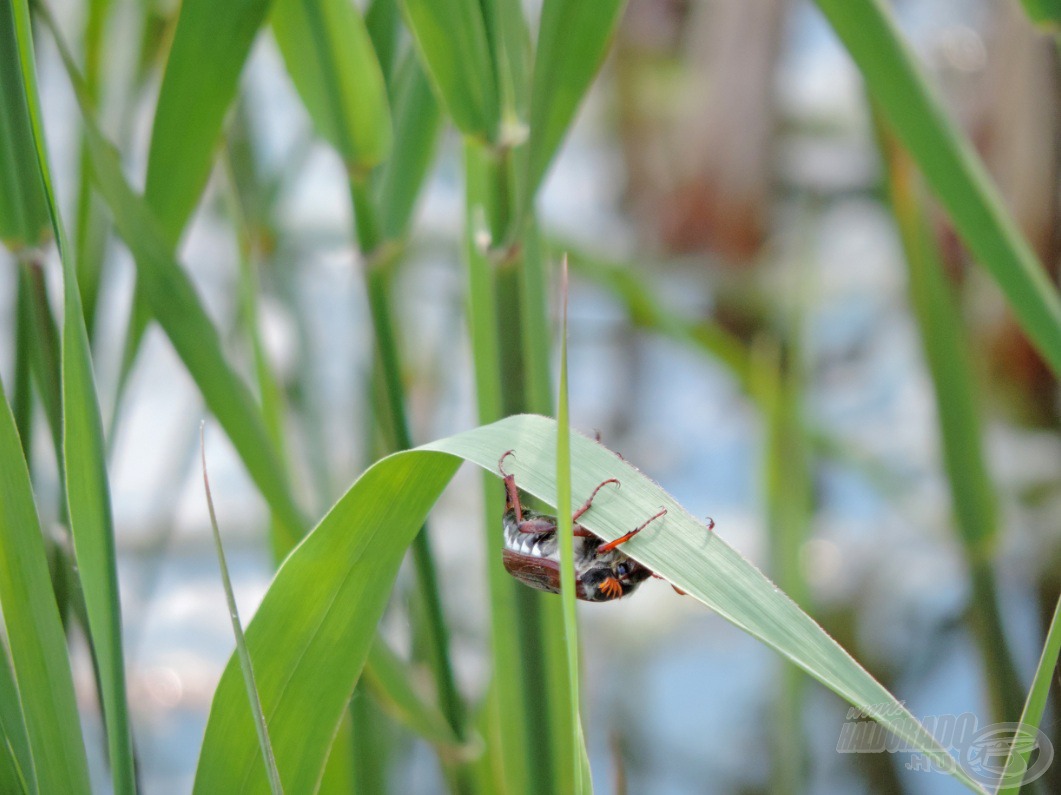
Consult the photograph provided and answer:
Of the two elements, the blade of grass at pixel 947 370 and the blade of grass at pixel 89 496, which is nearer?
the blade of grass at pixel 89 496

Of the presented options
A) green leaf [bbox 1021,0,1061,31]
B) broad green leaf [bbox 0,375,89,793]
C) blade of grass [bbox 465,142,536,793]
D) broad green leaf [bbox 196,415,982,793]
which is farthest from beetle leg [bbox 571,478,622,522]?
green leaf [bbox 1021,0,1061,31]

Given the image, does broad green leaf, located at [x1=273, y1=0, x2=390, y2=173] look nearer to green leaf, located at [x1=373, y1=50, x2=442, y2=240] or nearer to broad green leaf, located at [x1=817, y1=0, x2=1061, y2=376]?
green leaf, located at [x1=373, y1=50, x2=442, y2=240]

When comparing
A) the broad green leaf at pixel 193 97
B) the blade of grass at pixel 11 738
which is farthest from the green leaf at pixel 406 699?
the broad green leaf at pixel 193 97

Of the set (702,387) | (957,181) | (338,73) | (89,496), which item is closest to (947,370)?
(957,181)

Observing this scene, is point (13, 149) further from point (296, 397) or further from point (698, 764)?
point (698, 764)

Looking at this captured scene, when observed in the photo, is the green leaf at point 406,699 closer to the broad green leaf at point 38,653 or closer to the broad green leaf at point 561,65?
the broad green leaf at point 38,653

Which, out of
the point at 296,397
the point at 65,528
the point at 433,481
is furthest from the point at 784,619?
the point at 296,397

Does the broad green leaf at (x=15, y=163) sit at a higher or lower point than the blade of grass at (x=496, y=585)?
higher
